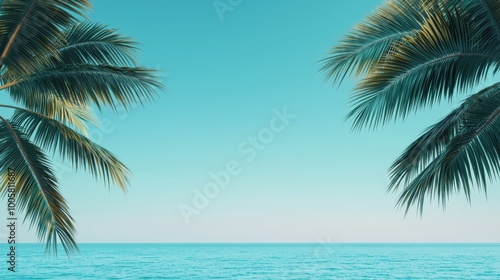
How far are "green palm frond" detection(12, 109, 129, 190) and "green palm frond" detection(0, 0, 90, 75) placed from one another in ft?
3.03

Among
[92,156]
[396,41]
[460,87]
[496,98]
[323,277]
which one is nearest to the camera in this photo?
[496,98]

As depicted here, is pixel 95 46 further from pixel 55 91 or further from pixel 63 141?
pixel 63 141

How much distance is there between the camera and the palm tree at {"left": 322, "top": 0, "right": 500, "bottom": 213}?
518 centimetres

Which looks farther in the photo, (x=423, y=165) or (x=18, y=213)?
(x=18, y=213)

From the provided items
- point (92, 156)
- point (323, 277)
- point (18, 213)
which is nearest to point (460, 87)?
point (92, 156)

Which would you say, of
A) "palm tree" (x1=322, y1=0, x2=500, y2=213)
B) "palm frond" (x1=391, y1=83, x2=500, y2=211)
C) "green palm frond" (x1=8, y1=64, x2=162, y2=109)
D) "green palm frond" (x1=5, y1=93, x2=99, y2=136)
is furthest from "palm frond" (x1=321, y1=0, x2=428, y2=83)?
"green palm frond" (x1=5, y1=93, x2=99, y2=136)

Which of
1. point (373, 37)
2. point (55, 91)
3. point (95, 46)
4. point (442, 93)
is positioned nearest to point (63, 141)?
point (55, 91)

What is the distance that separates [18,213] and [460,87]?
565 centimetres

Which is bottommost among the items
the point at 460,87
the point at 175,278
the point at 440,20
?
the point at 175,278

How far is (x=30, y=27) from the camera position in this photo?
5.89 metres

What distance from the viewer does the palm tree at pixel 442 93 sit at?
518cm

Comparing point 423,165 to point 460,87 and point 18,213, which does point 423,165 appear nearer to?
point 460,87

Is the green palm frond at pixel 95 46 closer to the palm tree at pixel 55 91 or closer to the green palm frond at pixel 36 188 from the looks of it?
the palm tree at pixel 55 91

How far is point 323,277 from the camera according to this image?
1615 inches
